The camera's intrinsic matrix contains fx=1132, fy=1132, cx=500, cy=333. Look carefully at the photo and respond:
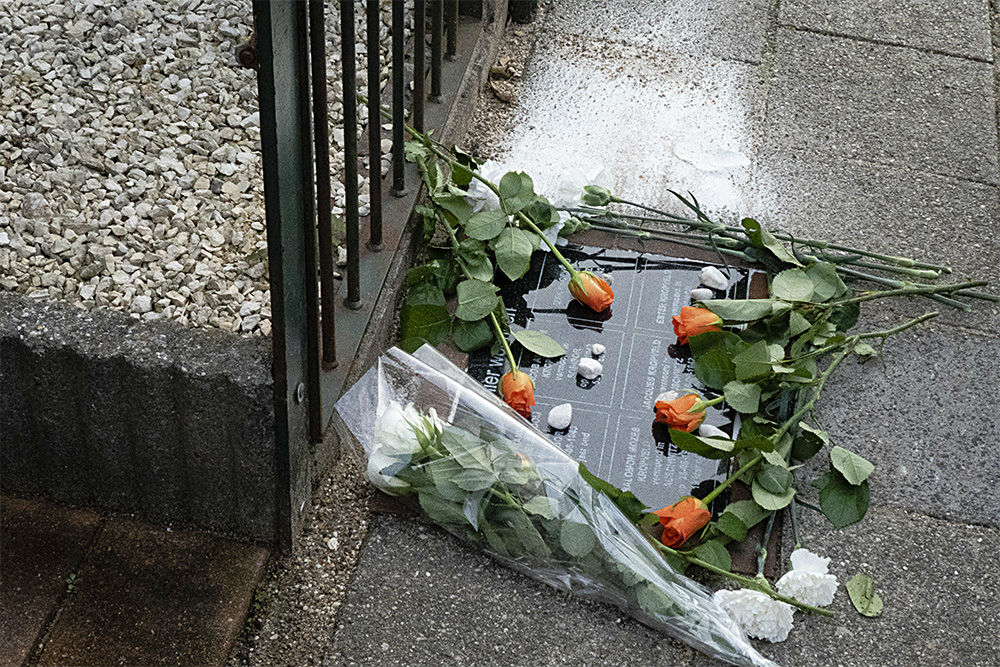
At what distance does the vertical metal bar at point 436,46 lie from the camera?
2691 millimetres

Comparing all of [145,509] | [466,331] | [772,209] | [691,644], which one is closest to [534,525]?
[691,644]

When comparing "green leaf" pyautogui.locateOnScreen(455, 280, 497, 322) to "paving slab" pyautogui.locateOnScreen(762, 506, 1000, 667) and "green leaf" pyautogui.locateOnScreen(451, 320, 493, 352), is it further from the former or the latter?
"paving slab" pyautogui.locateOnScreen(762, 506, 1000, 667)

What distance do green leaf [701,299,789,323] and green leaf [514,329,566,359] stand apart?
343 millimetres

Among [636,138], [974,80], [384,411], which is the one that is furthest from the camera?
[974,80]

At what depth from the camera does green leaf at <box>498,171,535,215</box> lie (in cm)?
248

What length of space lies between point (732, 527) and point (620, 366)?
1.54ft

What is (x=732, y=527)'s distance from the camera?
2061mm

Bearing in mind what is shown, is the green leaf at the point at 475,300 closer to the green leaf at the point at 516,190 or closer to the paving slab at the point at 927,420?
the green leaf at the point at 516,190

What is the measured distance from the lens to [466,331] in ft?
7.75

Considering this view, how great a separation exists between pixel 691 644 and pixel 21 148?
5.81 feet

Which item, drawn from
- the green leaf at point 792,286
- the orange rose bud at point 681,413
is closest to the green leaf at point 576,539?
the orange rose bud at point 681,413

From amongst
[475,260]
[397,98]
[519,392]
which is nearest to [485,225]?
[475,260]

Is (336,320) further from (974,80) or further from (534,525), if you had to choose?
Answer: (974,80)

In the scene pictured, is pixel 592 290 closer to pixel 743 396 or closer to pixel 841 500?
pixel 743 396
